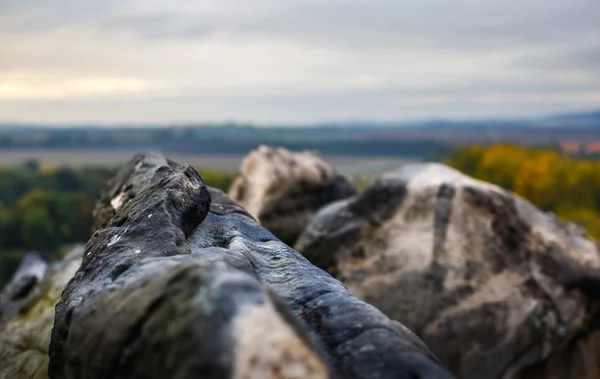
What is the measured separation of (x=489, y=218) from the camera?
1039 centimetres

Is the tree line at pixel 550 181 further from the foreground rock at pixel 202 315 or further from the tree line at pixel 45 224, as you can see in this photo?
the foreground rock at pixel 202 315

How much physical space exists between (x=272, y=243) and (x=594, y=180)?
37.6 m

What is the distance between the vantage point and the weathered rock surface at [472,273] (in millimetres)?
10055

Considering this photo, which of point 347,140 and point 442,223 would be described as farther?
point 347,140

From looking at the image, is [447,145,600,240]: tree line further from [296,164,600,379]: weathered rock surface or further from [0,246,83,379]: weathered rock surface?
[0,246,83,379]: weathered rock surface

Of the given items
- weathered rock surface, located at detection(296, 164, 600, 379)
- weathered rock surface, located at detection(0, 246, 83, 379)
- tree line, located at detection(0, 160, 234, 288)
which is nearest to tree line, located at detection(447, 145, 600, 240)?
tree line, located at detection(0, 160, 234, 288)

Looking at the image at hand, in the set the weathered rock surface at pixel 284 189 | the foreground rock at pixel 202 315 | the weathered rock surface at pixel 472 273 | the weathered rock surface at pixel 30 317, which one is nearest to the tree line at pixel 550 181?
the weathered rock surface at pixel 284 189

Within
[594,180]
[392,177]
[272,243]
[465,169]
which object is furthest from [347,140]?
[272,243]

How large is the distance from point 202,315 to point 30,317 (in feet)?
19.9

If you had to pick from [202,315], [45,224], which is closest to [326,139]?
[45,224]

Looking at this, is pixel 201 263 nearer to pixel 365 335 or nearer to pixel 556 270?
pixel 365 335

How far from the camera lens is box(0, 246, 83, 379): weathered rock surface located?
7500 mm

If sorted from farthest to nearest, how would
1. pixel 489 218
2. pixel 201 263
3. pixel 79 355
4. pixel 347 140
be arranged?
1. pixel 347 140
2. pixel 489 218
3. pixel 79 355
4. pixel 201 263

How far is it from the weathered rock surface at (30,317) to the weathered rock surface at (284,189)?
14.2ft
